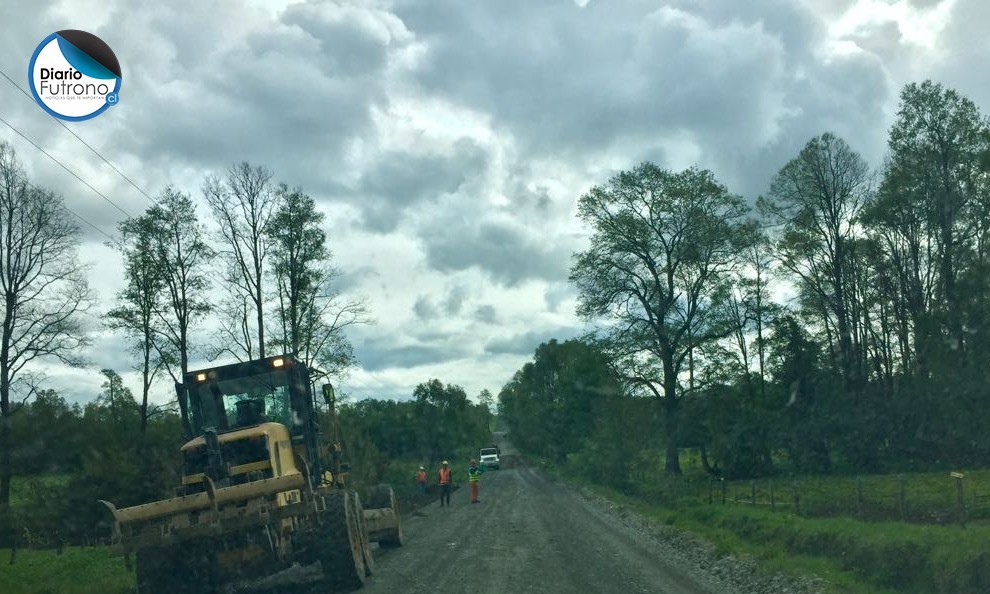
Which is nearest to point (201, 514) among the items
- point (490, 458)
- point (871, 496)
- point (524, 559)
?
point (524, 559)

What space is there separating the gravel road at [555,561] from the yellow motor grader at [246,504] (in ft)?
4.18

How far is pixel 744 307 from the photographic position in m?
45.2

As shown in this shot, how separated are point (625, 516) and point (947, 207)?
2088cm

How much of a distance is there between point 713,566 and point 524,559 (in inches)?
138

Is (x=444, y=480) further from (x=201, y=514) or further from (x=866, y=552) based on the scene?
(x=201, y=514)

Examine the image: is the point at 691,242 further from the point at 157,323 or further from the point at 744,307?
the point at 157,323

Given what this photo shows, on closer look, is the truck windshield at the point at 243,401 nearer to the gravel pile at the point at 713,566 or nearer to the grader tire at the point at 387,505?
the grader tire at the point at 387,505

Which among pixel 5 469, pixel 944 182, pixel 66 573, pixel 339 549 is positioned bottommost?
pixel 66 573

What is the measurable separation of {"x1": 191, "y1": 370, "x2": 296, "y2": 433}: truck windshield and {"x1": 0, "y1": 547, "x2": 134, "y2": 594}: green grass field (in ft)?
8.38

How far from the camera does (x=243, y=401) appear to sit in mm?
13656

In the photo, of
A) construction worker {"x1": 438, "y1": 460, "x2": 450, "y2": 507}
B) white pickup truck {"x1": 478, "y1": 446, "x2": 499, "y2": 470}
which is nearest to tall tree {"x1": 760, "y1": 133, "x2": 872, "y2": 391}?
construction worker {"x1": 438, "y1": 460, "x2": 450, "y2": 507}

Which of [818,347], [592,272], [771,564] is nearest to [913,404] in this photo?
[818,347]

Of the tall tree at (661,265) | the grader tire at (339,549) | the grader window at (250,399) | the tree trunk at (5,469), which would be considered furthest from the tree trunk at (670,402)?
the grader tire at (339,549)

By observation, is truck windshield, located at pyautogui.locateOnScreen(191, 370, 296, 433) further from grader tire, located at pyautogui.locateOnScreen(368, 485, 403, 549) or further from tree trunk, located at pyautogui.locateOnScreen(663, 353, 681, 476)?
tree trunk, located at pyautogui.locateOnScreen(663, 353, 681, 476)
